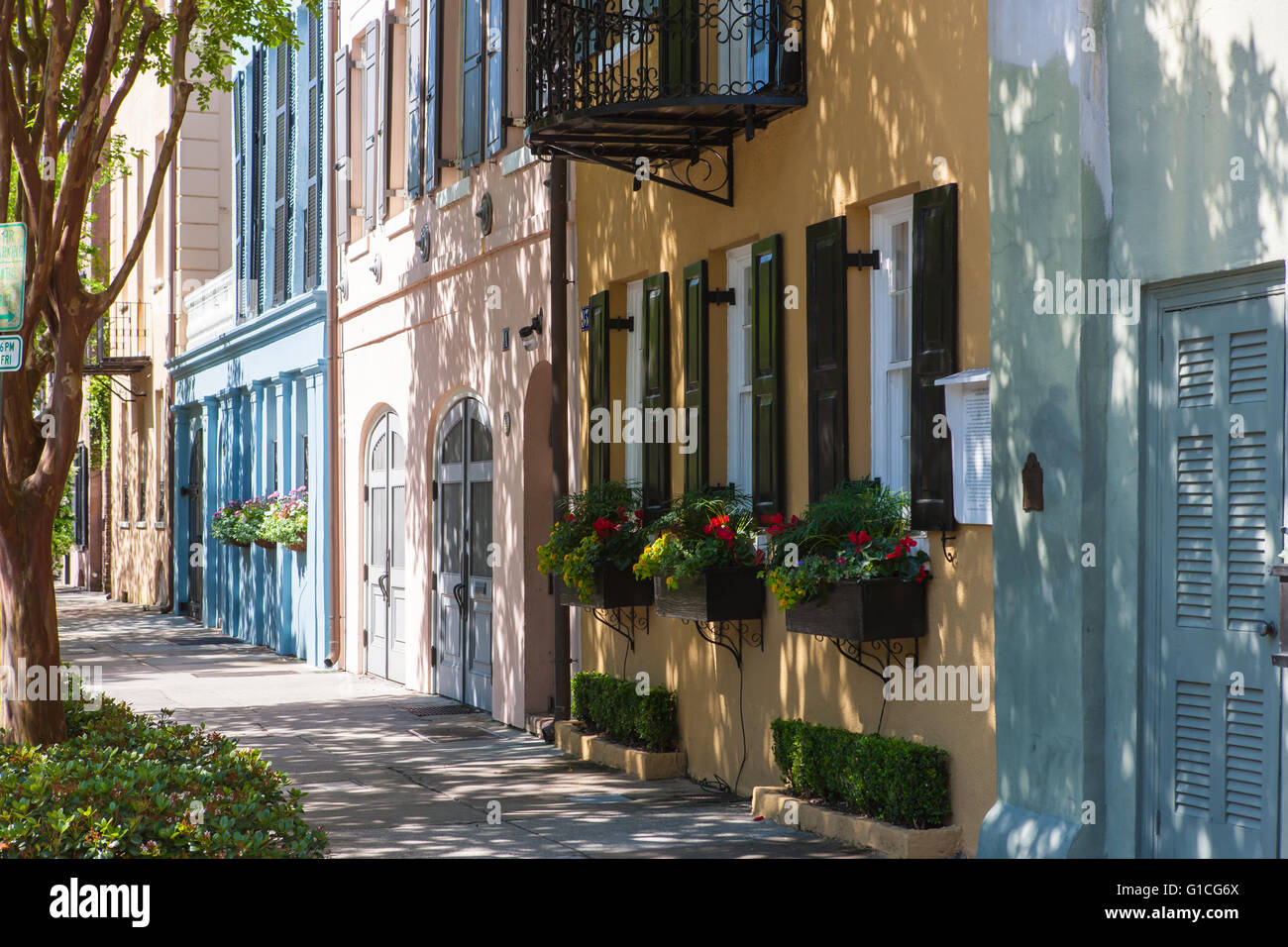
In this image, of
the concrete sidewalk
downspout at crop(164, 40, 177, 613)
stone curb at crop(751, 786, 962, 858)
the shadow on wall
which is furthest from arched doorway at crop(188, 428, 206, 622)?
the shadow on wall

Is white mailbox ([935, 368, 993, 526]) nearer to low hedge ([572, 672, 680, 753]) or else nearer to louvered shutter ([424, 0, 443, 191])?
low hedge ([572, 672, 680, 753])

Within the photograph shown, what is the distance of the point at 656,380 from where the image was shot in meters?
11.7

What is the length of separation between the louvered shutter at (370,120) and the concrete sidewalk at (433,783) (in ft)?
18.2

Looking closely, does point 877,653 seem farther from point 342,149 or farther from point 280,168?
point 280,168

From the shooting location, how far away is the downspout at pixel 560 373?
13.2 metres

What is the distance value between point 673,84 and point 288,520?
12.8 metres

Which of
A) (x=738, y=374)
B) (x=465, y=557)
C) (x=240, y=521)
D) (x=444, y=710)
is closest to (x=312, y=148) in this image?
(x=240, y=521)

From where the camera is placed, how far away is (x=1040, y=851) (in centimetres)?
727

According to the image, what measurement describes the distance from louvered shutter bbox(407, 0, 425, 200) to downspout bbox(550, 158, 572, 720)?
154 inches

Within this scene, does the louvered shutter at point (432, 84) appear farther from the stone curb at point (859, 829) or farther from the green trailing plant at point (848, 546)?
the stone curb at point (859, 829)

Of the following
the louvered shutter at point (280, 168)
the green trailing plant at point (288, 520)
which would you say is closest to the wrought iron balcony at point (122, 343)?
the louvered shutter at point (280, 168)

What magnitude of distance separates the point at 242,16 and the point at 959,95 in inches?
257
